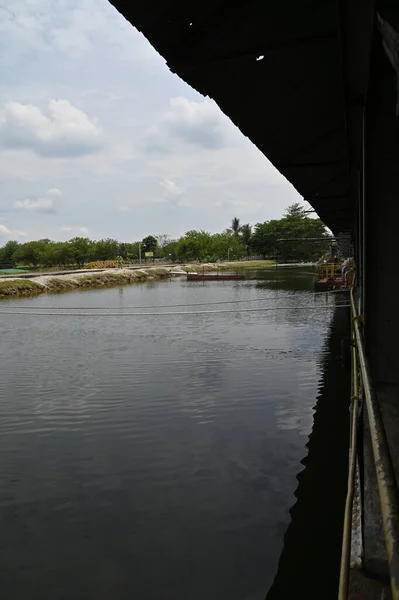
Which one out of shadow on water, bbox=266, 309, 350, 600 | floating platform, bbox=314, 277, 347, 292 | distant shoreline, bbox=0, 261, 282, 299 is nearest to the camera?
shadow on water, bbox=266, 309, 350, 600

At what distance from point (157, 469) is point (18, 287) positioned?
4096 centimetres

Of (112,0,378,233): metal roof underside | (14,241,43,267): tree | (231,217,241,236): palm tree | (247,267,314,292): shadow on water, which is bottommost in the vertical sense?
(247,267,314,292): shadow on water

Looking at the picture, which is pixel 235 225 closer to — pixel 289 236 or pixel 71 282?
pixel 289 236

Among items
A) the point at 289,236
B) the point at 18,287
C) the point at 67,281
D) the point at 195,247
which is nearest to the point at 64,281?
the point at 67,281

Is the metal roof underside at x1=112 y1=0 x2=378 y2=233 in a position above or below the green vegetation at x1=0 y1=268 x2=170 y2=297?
above

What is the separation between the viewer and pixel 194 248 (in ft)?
392

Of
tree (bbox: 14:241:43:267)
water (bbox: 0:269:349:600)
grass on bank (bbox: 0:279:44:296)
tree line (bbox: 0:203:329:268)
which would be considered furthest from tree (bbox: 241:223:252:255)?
water (bbox: 0:269:349:600)

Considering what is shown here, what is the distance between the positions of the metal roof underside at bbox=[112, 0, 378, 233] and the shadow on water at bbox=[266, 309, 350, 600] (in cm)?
478

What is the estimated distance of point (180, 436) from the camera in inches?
344

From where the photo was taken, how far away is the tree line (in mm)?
103188

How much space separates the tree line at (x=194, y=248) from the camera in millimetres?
103188

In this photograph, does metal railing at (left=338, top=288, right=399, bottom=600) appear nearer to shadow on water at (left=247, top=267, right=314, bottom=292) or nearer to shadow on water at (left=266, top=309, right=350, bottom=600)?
shadow on water at (left=266, top=309, right=350, bottom=600)

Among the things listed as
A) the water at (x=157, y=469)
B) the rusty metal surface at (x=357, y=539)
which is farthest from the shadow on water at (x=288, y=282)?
the rusty metal surface at (x=357, y=539)

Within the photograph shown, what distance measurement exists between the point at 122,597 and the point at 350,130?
5.33 meters
